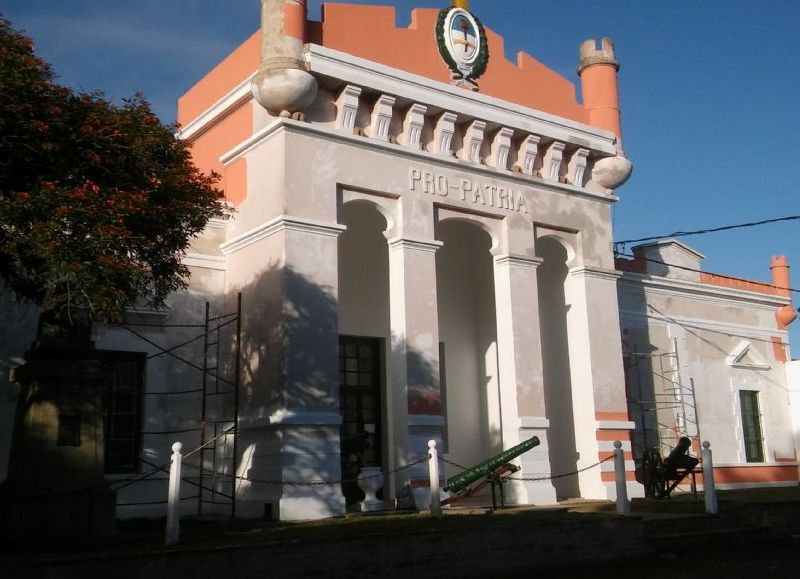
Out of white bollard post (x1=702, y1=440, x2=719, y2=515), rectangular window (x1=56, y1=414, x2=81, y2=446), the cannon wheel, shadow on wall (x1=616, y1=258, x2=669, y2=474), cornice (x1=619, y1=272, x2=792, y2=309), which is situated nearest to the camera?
rectangular window (x1=56, y1=414, x2=81, y2=446)

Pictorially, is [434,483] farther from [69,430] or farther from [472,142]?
[472,142]

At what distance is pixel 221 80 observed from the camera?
17297 millimetres

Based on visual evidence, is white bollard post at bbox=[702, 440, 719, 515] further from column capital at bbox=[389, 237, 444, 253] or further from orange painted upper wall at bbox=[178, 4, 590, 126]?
orange painted upper wall at bbox=[178, 4, 590, 126]

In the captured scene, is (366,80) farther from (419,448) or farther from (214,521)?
(214,521)

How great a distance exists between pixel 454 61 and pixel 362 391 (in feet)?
22.1

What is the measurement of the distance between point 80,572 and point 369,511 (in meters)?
6.85

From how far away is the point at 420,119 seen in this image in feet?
52.8

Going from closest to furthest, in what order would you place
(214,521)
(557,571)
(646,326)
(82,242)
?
(82,242), (557,571), (214,521), (646,326)

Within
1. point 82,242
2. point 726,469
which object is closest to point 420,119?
point 82,242

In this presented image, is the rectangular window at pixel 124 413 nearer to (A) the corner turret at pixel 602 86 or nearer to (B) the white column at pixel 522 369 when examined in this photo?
(B) the white column at pixel 522 369

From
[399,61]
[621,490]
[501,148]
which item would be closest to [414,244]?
[501,148]

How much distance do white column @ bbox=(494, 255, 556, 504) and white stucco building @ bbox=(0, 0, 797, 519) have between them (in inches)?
1.8

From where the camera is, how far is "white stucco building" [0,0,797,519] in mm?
14273

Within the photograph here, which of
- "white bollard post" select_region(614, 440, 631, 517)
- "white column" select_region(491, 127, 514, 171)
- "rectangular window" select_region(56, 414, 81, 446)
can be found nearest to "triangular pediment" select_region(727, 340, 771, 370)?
"white column" select_region(491, 127, 514, 171)
